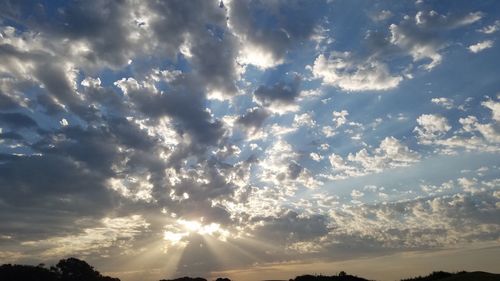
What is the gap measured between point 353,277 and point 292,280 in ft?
41.0

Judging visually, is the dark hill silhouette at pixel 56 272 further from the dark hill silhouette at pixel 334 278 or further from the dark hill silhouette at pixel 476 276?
the dark hill silhouette at pixel 476 276

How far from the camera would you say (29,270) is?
121 metres

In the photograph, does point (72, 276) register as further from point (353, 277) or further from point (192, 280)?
point (353, 277)

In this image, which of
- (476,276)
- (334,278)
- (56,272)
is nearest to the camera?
(476,276)

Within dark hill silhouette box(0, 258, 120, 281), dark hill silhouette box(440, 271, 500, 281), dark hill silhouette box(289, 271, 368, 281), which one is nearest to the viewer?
dark hill silhouette box(440, 271, 500, 281)

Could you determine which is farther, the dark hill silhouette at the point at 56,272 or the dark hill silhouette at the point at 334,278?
the dark hill silhouette at the point at 56,272

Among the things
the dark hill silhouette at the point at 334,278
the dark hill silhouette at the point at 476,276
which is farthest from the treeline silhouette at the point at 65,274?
the dark hill silhouette at the point at 476,276

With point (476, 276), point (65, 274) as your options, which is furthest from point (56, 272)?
point (476, 276)

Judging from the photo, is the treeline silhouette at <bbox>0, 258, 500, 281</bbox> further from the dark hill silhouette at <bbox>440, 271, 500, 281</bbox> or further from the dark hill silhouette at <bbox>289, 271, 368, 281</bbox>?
the dark hill silhouette at <bbox>440, 271, 500, 281</bbox>

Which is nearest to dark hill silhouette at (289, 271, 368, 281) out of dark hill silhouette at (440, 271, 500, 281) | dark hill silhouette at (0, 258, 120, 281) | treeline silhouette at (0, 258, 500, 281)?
treeline silhouette at (0, 258, 500, 281)

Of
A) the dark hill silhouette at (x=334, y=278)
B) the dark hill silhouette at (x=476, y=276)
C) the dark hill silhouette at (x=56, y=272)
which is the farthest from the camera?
the dark hill silhouette at (x=56, y=272)

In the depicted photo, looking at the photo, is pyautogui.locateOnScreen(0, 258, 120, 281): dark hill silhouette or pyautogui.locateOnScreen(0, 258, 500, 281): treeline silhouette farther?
pyautogui.locateOnScreen(0, 258, 120, 281): dark hill silhouette

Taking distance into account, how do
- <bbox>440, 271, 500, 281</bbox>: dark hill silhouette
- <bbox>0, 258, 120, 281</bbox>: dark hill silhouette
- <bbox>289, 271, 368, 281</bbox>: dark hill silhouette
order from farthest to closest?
<bbox>0, 258, 120, 281</bbox>: dark hill silhouette
<bbox>289, 271, 368, 281</bbox>: dark hill silhouette
<bbox>440, 271, 500, 281</bbox>: dark hill silhouette

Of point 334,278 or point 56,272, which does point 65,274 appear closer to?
point 56,272
